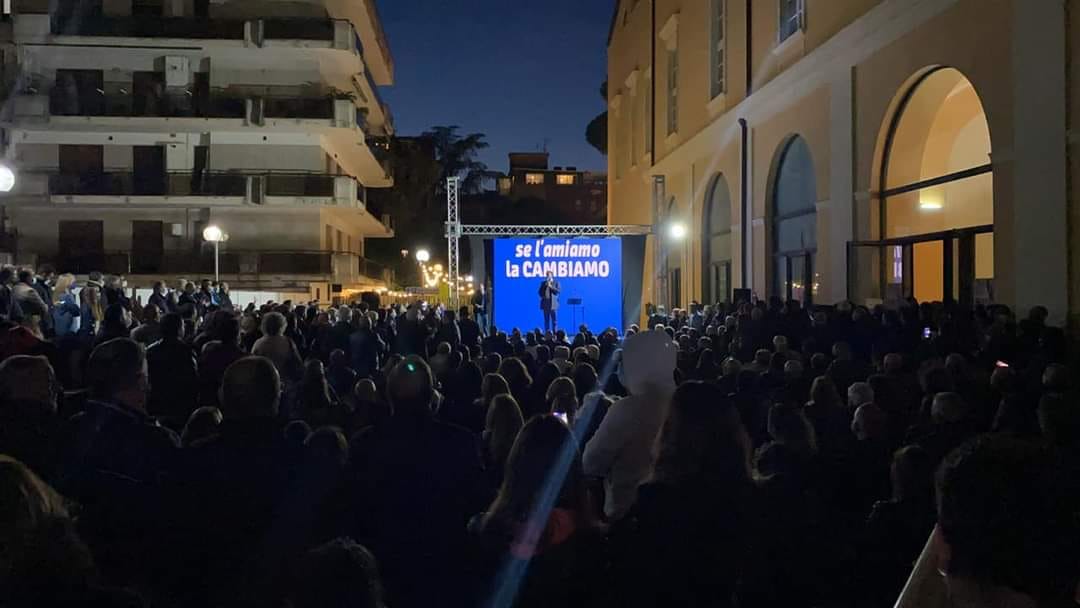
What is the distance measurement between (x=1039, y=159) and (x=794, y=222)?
341 inches

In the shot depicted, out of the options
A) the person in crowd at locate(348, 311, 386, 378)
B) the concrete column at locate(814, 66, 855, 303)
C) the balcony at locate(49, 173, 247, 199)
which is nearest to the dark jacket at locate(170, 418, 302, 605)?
the person in crowd at locate(348, 311, 386, 378)

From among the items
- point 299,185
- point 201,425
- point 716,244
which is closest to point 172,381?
point 201,425

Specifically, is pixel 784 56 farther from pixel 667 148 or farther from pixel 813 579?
pixel 813 579

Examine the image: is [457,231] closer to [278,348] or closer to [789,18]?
[789,18]

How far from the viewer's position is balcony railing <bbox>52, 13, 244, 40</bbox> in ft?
111

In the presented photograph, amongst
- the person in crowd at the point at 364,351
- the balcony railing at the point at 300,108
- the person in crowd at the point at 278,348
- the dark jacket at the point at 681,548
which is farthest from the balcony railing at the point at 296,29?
the dark jacket at the point at 681,548

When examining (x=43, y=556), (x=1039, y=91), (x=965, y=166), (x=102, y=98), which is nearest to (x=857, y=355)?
(x=1039, y=91)

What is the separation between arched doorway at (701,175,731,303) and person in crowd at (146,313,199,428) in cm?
1808

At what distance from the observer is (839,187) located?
51.5 feet

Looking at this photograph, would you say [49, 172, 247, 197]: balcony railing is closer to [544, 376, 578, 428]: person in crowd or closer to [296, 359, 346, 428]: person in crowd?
[296, 359, 346, 428]: person in crowd

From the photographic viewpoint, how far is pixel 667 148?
94.4 ft

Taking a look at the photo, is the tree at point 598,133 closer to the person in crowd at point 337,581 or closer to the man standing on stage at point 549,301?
the man standing on stage at point 549,301

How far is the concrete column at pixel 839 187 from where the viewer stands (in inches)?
603

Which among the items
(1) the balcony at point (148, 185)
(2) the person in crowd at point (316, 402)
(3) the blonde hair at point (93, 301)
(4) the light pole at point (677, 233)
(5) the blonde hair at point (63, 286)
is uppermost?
(1) the balcony at point (148, 185)
